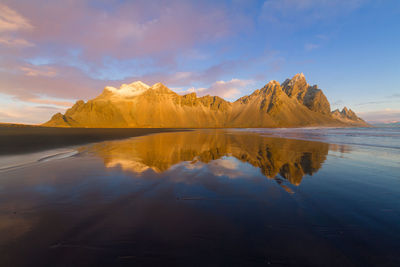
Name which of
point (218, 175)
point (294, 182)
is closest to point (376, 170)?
point (294, 182)

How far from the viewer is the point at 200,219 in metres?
4.19

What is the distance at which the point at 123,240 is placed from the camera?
3326mm

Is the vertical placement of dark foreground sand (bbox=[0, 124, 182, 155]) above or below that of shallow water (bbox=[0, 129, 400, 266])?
above

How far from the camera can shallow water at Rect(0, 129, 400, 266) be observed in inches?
116

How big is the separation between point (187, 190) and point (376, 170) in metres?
9.98

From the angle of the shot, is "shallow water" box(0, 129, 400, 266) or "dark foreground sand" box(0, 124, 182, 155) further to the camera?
"dark foreground sand" box(0, 124, 182, 155)

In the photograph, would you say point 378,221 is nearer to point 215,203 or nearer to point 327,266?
point 327,266

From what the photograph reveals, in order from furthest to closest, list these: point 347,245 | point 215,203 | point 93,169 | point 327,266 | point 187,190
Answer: point 93,169
point 187,190
point 215,203
point 347,245
point 327,266

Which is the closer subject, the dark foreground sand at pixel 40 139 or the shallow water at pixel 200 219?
the shallow water at pixel 200 219

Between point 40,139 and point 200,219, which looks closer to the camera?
point 200,219

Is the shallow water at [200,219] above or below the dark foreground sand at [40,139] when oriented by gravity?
below

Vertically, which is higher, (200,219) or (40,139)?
(40,139)

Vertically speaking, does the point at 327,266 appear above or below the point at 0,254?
below

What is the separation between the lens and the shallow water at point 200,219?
9.66 feet
